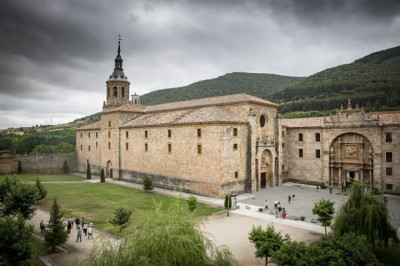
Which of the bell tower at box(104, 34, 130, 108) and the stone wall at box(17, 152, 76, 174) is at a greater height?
the bell tower at box(104, 34, 130, 108)

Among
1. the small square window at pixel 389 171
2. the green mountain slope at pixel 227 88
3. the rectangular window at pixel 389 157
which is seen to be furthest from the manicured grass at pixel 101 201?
the green mountain slope at pixel 227 88

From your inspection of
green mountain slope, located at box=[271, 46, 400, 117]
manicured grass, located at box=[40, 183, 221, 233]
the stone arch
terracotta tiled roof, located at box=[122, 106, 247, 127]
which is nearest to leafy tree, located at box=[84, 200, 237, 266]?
manicured grass, located at box=[40, 183, 221, 233]

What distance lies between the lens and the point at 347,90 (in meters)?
75.2

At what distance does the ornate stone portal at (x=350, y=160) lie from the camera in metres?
32.6

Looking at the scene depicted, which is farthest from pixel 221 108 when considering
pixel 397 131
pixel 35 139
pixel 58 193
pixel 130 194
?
pixel 35 139

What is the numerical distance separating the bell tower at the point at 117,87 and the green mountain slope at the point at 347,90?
1719 inches

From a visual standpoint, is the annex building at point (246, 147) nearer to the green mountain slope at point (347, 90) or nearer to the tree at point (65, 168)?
the tree at point (65, 168)

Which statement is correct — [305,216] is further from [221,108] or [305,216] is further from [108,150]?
[108,150]

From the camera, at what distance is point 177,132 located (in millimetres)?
34000

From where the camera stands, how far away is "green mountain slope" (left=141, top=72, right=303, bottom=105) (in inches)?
3898

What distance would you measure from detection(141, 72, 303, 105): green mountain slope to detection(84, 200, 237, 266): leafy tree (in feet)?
278

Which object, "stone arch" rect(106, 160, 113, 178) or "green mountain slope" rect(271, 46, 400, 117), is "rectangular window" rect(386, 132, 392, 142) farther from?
"stone arch" rect(106, 160, 113, 178)

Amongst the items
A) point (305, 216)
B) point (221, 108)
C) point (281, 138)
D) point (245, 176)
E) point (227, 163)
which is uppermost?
point (221, 108)

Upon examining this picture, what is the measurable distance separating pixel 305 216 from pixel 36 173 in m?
50.4
